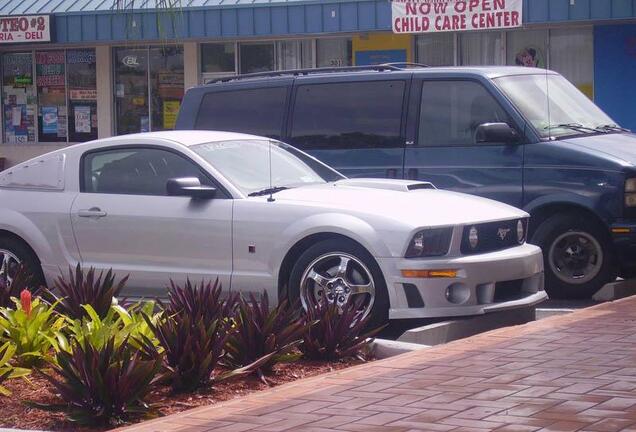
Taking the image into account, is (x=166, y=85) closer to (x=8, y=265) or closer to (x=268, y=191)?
(x=8, y=265)

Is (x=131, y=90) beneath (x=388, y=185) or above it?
above

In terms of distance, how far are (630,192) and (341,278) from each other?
321 cm

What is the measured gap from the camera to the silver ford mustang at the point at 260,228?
26.8ft

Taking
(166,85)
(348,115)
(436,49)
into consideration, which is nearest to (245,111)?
(348,115)

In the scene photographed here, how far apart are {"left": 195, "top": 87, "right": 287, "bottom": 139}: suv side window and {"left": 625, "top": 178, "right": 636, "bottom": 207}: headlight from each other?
3.40 metres

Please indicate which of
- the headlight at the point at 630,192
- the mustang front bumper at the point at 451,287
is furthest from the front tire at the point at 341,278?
the headlight at the point at 630,192

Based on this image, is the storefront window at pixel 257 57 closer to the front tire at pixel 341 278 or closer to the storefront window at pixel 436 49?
the storefront window at pixel 436 49

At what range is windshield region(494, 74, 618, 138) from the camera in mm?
10688

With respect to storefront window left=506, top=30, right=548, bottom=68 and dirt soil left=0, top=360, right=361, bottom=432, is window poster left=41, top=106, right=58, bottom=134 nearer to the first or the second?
storefront window left=506, top=30, right=548, bottom=68

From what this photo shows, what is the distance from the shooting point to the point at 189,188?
28.8 ft

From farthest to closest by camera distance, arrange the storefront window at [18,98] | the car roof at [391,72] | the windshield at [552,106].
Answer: the storefront window at [18,98]
the car roof at [391,72]
the windshield at [552,106]

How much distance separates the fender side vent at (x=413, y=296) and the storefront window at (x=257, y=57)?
15744 millimetres

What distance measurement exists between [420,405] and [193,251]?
3.24 metres

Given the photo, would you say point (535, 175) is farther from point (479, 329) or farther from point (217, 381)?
point (217, 381)
